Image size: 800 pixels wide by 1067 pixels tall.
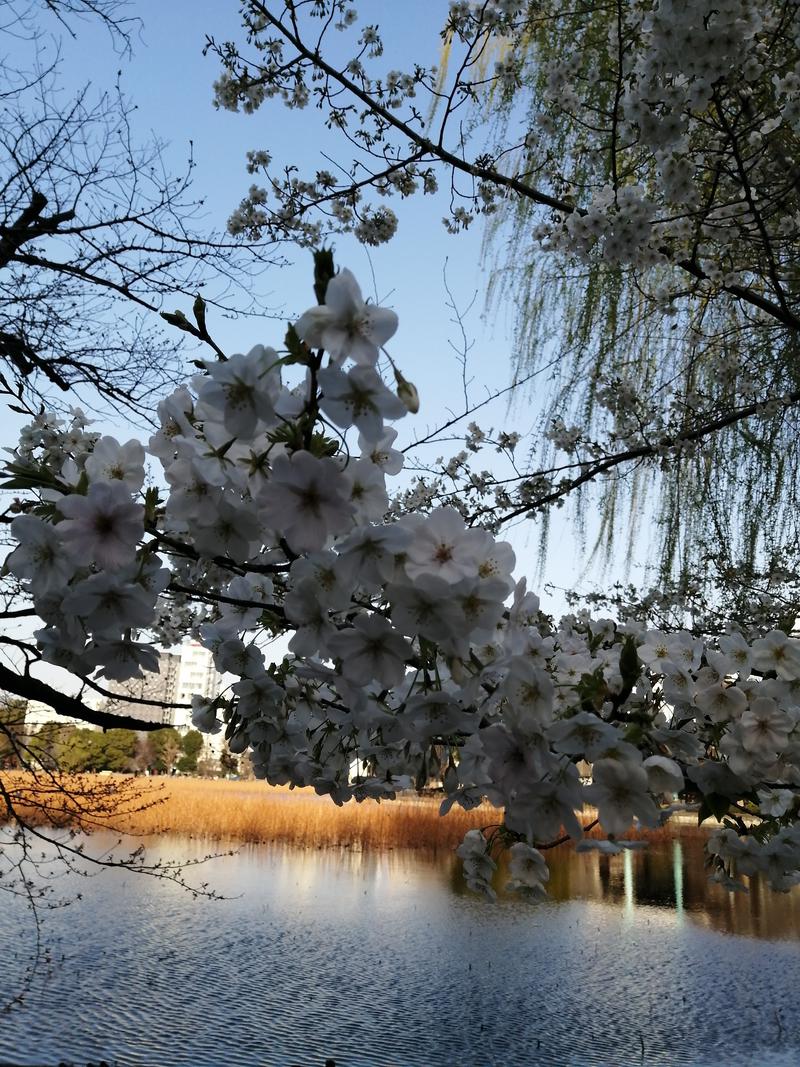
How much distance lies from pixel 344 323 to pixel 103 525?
244mm

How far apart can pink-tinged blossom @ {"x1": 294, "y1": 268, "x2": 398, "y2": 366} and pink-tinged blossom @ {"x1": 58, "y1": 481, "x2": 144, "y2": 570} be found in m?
0.19

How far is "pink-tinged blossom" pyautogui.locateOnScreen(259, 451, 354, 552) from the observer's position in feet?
1.73

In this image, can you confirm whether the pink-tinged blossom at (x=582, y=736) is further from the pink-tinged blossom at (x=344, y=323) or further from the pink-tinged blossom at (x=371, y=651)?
the pink-tinged blossom at (x=344, y=323)

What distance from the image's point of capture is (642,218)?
1755 millimetres

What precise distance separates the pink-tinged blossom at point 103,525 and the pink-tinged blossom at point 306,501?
4.5 inches

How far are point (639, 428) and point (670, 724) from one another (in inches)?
78.3

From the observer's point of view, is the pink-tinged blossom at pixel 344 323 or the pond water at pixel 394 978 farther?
the pond water at pixel 394 978

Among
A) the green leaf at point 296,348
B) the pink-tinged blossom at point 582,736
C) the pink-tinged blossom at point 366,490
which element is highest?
the green leaf at point 296,348

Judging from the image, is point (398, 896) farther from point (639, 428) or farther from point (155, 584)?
point (155, 584)

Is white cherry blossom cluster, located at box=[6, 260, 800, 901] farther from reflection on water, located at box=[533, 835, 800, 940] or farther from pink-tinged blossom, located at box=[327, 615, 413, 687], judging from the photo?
reflection on water, located at box=[533, 835, 800, 940]

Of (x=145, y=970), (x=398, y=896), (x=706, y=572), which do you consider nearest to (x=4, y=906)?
(x=145, y=970)

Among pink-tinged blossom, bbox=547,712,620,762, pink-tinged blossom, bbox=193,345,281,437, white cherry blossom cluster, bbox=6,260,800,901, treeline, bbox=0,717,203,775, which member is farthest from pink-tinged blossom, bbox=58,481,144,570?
treeline, bbox=0,717,203,775

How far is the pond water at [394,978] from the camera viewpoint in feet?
12.8

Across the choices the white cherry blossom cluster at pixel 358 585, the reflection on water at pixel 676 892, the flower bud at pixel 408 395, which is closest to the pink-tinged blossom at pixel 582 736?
the white cherry blossom cluster at pixel 358 585
